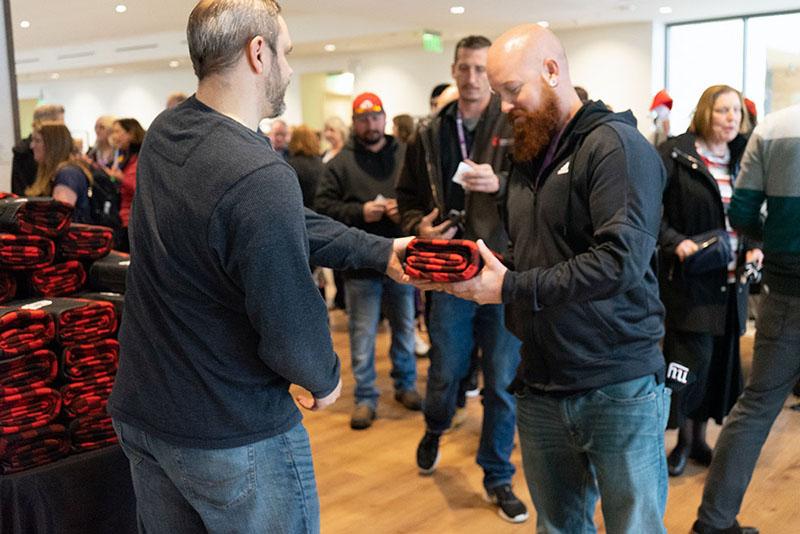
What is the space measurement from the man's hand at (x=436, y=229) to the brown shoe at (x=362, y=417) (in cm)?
142

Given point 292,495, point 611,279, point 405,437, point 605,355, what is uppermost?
point 611,279

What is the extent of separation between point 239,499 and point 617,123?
46.0 inches

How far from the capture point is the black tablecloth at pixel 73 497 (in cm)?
213

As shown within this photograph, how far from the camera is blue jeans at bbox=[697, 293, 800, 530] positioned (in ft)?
8.46

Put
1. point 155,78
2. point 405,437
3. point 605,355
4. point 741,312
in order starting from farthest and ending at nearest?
point 155,78
point 405,437
point 741,312
point 605,355

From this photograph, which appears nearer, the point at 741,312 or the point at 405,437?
the point at 741,312

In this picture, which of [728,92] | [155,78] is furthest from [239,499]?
[155,78]

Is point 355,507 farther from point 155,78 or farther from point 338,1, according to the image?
point 155,78

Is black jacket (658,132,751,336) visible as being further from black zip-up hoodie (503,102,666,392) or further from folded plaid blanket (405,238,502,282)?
folded plaid blanket (405,238,502,282)

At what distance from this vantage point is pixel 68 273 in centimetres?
258

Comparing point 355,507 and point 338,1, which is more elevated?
point 338,1

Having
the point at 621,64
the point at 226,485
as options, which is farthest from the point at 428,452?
the point at 621,64

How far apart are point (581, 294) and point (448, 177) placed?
5.71 ft

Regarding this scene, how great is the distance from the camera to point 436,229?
3.20m
